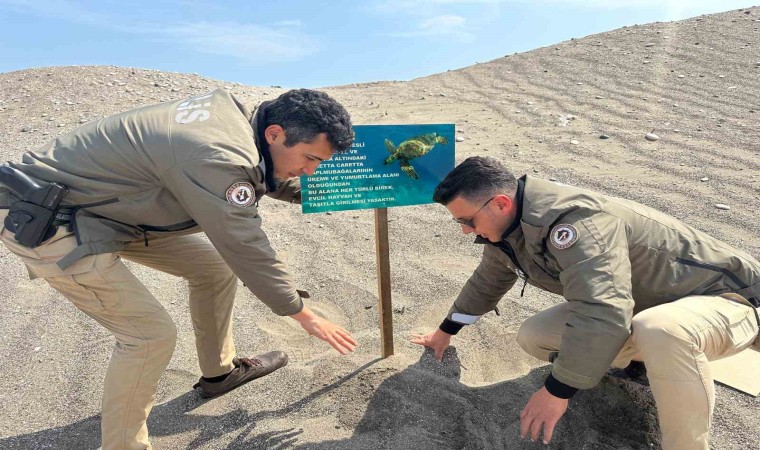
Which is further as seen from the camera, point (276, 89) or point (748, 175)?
point (276, 89)

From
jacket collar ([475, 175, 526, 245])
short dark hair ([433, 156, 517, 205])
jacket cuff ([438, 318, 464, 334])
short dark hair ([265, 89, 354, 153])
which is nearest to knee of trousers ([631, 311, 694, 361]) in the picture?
jacket collar ([475, 175, 526, 245])

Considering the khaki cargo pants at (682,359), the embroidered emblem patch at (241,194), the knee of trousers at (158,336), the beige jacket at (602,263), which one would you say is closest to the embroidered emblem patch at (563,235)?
the beige jacket at (602,263)

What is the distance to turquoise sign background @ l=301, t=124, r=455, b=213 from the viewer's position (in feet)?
8.32

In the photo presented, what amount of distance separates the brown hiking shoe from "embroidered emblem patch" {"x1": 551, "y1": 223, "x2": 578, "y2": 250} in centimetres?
164

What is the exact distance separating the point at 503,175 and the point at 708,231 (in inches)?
116

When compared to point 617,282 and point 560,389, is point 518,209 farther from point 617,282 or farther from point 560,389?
point 560,389

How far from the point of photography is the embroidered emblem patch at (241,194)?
183 cm

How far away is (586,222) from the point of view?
1939 mm

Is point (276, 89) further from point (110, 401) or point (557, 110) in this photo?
point (110, 401)

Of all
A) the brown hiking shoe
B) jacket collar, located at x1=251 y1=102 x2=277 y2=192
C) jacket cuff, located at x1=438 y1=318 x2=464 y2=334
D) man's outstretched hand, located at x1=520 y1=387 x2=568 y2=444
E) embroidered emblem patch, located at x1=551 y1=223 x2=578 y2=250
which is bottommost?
the brown hiking shoe

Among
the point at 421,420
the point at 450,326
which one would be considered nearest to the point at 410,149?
the point at 450,326

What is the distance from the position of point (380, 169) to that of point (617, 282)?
3.99ft

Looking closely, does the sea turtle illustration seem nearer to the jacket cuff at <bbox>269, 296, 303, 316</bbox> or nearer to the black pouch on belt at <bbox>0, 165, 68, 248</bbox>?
the jacket cuff at <bbox>269, 296, 303, 316</bbox>

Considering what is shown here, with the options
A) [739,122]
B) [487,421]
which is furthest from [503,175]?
[739,122]
